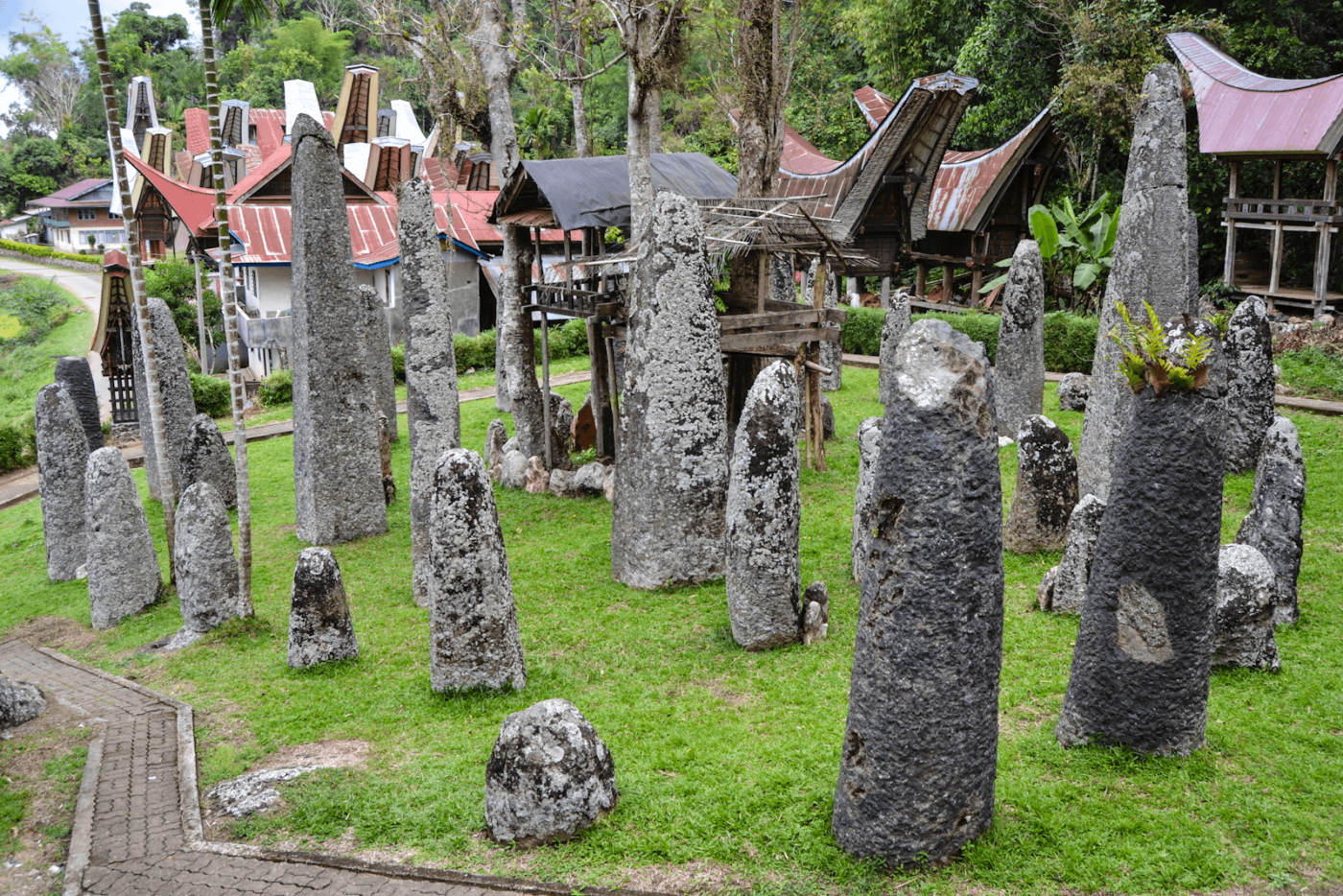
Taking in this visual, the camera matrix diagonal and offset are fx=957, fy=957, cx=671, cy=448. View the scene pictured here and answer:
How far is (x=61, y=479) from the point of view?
44.0ft

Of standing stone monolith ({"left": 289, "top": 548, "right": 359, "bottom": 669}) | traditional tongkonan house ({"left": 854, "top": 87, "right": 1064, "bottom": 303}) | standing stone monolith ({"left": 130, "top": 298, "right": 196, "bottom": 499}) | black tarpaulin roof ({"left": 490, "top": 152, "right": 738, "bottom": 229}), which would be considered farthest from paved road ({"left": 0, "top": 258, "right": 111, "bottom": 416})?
standing stone monolith ({"left": 289, "top": 548, "right": 359, "bottom": 669})

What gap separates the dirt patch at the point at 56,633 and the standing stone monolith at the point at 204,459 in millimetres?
2775

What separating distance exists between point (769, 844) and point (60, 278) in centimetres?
5543

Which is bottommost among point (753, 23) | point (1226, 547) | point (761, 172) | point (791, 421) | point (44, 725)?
point (44, 725)

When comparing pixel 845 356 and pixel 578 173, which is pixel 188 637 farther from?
pixel 845 356

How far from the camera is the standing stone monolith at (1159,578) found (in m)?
6.10

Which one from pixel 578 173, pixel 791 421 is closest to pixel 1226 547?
pixel 791 421

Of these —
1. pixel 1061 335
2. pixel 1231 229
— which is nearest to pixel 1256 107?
pixel 1231 229

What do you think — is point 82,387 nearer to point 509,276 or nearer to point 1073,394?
point 509,276

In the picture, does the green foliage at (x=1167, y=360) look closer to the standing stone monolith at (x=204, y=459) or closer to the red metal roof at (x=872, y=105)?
the standing stone monolith at (x=204, y=459)

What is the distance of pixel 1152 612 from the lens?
6.29m

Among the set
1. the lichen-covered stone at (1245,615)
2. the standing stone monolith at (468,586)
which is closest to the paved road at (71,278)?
the standing stone monolith at (468,586)

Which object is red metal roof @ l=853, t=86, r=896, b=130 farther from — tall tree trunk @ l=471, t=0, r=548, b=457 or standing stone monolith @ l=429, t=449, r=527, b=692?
standing stone monolith @ l=429, t=449, r=527, b=692

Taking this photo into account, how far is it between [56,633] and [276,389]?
1401 cm
